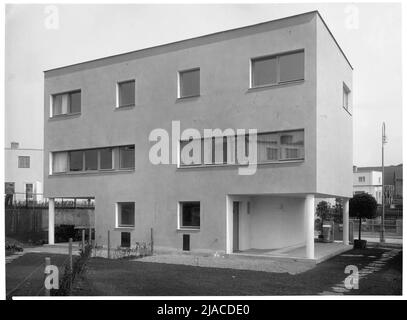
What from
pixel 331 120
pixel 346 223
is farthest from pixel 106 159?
pixel 346 223

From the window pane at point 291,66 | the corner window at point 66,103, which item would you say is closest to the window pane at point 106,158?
the corner window at point 66,103

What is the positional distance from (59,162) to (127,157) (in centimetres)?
402

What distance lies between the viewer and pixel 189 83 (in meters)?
18.7

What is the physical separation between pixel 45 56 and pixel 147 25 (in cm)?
322

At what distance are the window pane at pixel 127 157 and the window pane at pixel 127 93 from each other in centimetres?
178

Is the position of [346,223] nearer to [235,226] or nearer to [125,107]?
[235,226]

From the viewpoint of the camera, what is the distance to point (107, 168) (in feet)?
67.9

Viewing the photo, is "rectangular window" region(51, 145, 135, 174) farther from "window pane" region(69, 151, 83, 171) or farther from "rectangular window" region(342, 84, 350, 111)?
"rectangular window" region(342, 84, 350, 111)

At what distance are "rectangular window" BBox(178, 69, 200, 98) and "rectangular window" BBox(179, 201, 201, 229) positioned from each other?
13.1ft

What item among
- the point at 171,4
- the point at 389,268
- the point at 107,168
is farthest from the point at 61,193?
the point at 389,268

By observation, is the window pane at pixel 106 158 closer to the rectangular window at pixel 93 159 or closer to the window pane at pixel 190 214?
the rectangular window at pixel 93 159

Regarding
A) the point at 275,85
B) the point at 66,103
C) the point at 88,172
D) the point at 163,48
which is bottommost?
the point at 88,172

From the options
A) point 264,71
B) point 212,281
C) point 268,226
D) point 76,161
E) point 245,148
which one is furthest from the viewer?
point 76,161
